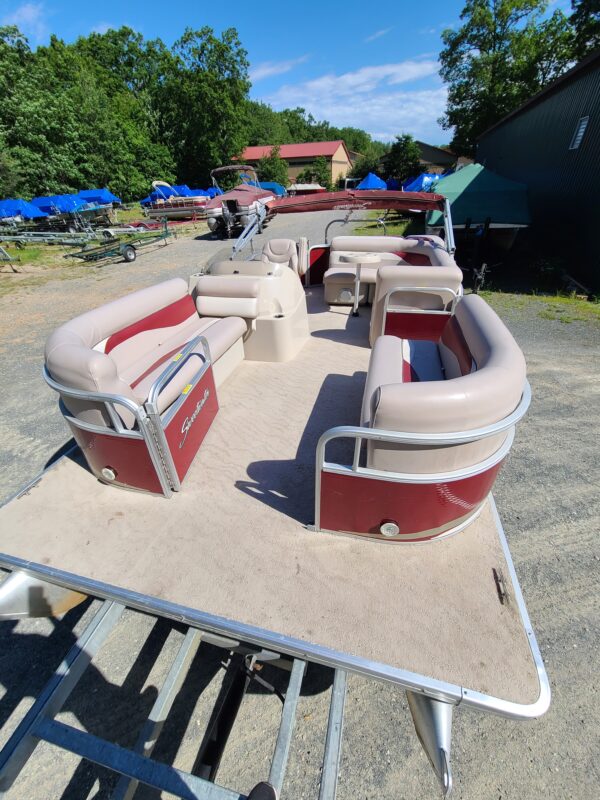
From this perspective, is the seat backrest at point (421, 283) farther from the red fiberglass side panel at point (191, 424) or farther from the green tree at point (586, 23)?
the green tree at point (586, 23)

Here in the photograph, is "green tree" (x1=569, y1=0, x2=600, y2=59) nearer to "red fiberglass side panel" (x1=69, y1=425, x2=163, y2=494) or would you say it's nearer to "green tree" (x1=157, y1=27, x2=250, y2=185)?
"green tree" (x1=157, y1=27, x2=250, y2=185)

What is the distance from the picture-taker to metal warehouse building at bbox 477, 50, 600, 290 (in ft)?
30.7

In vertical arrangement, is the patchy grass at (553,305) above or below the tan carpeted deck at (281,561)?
below

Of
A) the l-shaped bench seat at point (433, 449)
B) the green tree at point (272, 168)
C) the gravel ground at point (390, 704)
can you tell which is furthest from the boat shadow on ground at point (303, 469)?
the green tree at point (272, 168)

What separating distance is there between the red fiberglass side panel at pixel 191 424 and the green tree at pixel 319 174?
1960 inches

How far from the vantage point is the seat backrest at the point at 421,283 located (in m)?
3.82

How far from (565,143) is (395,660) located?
15.1m

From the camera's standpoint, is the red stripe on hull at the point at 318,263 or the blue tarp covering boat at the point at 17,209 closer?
the red stripe on hull at the point at 318,263

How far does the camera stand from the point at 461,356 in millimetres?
2521

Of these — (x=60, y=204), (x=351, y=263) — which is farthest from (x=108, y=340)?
(x=60, y=204)

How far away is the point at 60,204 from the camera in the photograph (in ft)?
65.3

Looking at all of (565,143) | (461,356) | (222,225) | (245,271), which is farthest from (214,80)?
(461,356)

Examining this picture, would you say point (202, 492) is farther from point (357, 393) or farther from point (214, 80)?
point (214, 80)

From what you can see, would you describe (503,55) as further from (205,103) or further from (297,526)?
(297,526)
